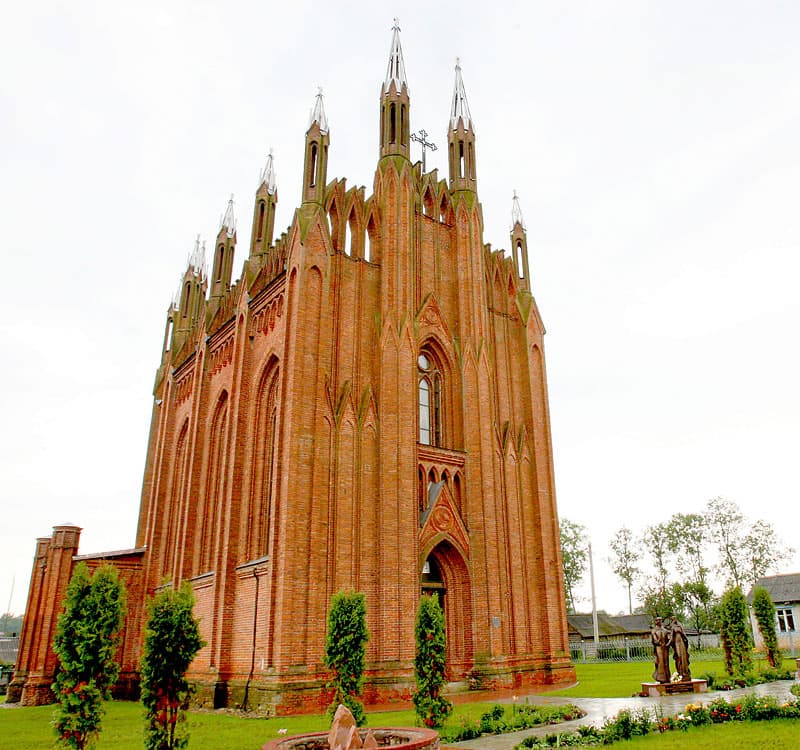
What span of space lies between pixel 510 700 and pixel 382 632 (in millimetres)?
4336

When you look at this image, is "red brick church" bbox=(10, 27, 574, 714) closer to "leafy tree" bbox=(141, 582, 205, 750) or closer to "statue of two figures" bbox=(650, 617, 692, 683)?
"statue of two figures" bbox=(650, 617, 692, 683)

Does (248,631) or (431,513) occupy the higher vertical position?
(431,513)

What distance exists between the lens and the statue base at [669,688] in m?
18.9

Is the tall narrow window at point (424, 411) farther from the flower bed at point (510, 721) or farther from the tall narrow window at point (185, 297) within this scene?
the tall narrow window at point (185, 297)

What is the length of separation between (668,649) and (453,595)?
7090 mm

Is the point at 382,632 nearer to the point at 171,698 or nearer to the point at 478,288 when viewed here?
the point at 171,698

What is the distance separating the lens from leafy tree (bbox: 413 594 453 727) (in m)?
14.4

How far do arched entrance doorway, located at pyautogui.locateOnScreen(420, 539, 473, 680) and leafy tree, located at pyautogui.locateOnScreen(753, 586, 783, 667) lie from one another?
1431cm

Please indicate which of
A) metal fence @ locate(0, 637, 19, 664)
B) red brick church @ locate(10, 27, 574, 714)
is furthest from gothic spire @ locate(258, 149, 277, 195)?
metal fence @ locate(0, 637, 19, 664)

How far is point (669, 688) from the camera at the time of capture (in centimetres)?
1894

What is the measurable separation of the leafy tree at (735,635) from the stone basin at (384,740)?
58.2ft

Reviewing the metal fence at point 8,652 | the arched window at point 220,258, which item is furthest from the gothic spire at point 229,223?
the metal fence at point 8,652

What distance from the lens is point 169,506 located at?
32.3 metres

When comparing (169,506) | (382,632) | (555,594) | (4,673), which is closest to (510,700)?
(382,632)
